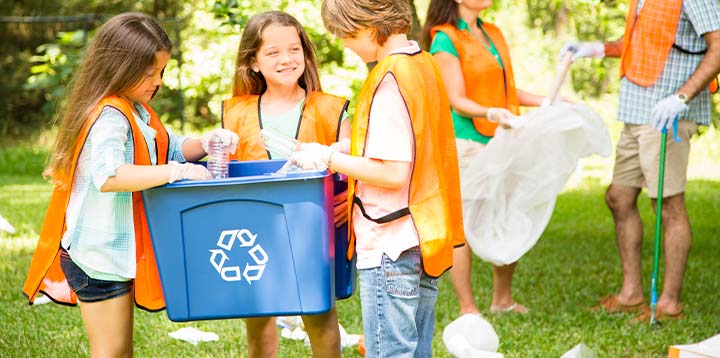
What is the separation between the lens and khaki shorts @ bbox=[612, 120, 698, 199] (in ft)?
15.6

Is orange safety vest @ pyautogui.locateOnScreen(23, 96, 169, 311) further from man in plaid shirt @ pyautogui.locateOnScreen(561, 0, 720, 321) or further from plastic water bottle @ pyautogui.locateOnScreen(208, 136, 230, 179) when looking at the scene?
man in plaid shirt @ pyautogui.locateOnScreen(561, 0, 720, 321)

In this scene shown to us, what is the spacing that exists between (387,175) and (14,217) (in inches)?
241

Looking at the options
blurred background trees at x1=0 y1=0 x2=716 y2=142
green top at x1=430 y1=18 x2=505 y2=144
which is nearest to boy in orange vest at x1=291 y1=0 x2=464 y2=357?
green top at x1=430 y1=18 x2=505 y2=144

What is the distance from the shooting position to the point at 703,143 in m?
12.9

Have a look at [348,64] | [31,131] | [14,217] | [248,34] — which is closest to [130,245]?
[248,34]

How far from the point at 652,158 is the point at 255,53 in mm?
2449

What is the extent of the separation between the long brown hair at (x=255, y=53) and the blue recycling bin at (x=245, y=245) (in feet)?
2.12

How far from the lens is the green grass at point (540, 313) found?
4.23 metres

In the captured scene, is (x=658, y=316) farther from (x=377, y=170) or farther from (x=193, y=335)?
(x=377, y=170)

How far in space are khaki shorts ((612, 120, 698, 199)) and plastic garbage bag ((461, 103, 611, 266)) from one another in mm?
362

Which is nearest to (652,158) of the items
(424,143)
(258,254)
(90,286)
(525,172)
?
(525,172)

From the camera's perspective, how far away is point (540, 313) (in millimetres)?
4895

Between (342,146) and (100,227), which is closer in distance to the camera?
(100,227)

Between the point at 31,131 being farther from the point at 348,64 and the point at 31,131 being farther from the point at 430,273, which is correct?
the point at 430,273
